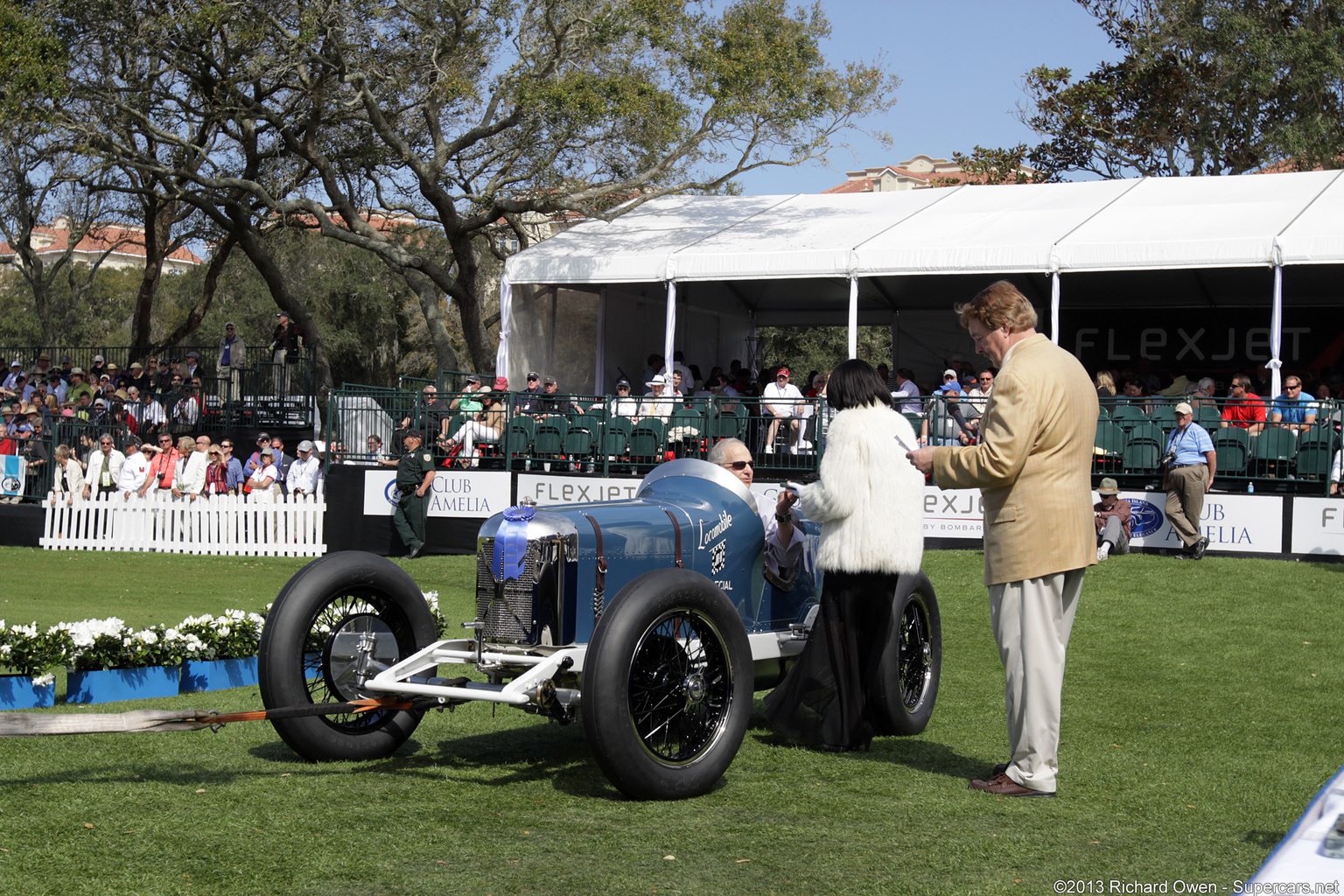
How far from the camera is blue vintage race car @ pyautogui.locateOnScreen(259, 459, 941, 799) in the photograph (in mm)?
4762

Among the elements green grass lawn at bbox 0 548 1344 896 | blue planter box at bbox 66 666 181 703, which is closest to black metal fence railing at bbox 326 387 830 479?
green grass lawn at bbox 0 548 1344 896

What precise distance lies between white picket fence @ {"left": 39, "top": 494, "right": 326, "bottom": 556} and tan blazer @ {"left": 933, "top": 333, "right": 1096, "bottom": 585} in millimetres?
13995

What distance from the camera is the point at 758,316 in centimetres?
2441

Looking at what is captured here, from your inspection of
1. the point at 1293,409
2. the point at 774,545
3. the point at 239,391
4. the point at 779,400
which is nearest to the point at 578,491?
the point at 779,400

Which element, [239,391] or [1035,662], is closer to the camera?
[1035,662]

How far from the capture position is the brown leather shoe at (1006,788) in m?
4.93

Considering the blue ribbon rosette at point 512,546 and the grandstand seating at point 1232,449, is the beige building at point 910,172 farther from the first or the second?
the blue ribbon rosette at point 512,546

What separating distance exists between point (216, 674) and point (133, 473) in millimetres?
12911

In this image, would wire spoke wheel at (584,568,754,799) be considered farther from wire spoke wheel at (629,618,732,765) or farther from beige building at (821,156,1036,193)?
beige building at (821,156,1036,193)

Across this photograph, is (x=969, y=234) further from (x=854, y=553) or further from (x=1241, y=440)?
(x=854, y=553)

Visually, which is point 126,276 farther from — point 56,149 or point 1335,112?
point 1335,112

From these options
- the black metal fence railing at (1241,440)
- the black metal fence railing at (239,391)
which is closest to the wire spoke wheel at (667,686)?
the black metal fence railing at (1241,440)

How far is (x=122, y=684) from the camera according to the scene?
7.34 metres

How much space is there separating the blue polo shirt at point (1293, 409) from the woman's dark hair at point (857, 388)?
33.2 feet
